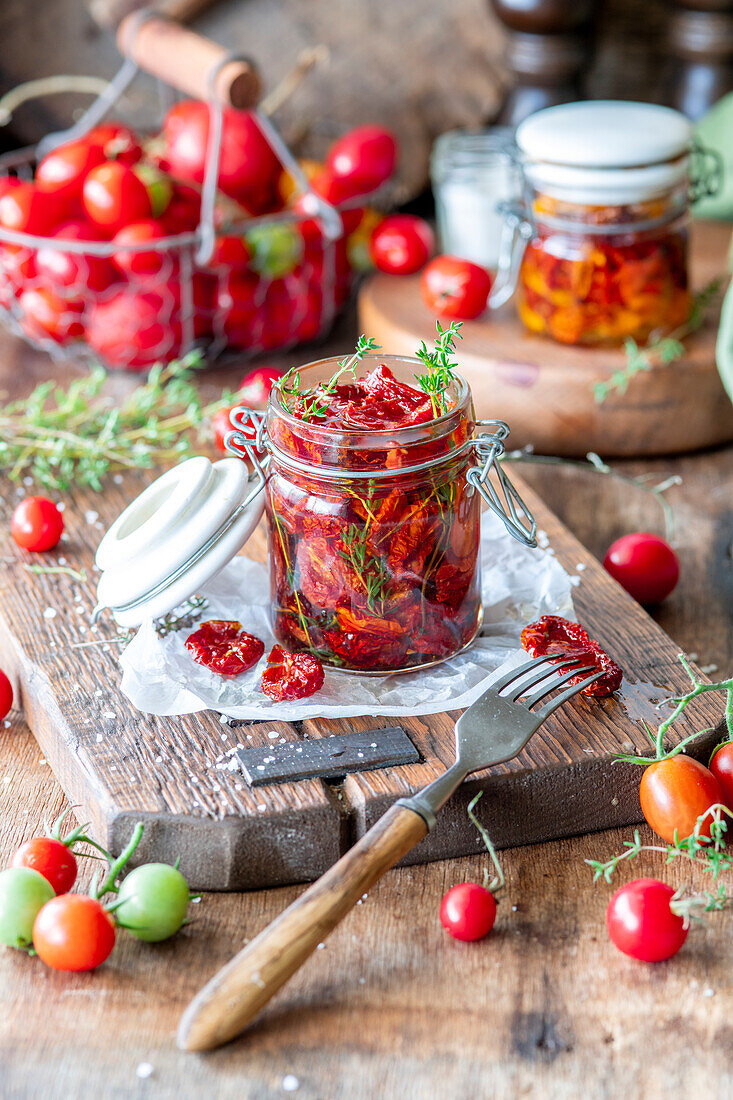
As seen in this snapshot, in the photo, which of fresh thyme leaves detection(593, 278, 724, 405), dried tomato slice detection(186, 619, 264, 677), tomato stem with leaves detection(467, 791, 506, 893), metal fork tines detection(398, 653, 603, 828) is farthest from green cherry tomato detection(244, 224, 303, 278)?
tomato stem with leaves detection(467, 791, 506, 893)

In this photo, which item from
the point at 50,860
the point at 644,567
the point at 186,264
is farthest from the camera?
the point at 186,264

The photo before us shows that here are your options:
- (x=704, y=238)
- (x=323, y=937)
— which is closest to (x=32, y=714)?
(x=323, y=937)

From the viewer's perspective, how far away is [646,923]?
74cm

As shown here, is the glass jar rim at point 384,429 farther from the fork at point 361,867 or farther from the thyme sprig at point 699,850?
the thyme sprig at point 699,850

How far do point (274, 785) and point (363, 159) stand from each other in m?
1.11

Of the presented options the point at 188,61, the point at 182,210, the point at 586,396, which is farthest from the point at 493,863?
the point at 188,61

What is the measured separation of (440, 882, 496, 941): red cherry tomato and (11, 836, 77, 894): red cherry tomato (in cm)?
26

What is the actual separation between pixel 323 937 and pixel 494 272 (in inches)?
46.9

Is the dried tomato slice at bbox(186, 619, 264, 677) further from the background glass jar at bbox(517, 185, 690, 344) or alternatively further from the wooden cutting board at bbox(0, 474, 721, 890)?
the background glass jar at bbox(517, 185, 690, 344)

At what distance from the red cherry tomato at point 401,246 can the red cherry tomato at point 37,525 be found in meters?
0.72

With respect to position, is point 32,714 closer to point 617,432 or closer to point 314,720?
point 314,720

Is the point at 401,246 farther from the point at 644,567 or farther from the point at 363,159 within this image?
the point at 644,567

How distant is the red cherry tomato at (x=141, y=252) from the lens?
1.47 meters

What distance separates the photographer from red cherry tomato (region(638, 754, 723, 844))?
82 cm
